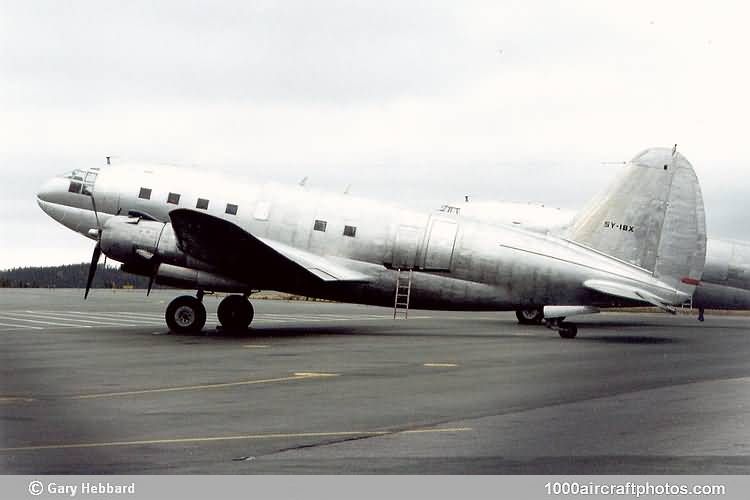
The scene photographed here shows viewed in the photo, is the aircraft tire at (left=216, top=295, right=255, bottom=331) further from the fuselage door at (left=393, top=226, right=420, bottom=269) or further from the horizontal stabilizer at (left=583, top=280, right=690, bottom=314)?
the horizontal stabilizer at (left=583, top=280, right=690, bottom=314)

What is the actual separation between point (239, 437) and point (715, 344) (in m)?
21.9

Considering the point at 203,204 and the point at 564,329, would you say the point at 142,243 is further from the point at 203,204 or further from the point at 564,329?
the point at 564,329

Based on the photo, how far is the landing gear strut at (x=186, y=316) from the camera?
29.6m

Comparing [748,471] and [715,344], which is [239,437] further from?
[715,344]

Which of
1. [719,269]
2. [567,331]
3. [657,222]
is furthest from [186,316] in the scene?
[719,269]

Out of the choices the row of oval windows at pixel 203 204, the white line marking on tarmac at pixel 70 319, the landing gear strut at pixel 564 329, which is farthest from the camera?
the white line marking on tarmac at pixel 70 319

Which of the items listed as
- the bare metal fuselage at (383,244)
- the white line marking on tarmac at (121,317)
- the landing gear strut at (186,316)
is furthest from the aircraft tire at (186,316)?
the white line marking on tarmac at (121,317)

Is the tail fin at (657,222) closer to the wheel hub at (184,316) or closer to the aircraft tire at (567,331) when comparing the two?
the aircraft tire at (567,331)

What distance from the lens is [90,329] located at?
32281mm

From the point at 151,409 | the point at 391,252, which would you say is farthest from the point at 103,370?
the point at 391,252

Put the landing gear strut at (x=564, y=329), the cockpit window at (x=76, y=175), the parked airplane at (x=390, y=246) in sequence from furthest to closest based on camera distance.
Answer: the cockpit window at (x=76, y=175) < the landing gear strut at (x=564, y=329) < the parked airplane at (x=390, y=246)

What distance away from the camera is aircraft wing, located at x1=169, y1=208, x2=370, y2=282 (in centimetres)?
2703

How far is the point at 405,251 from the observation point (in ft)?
100

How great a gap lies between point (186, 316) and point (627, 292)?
41.9 feet
